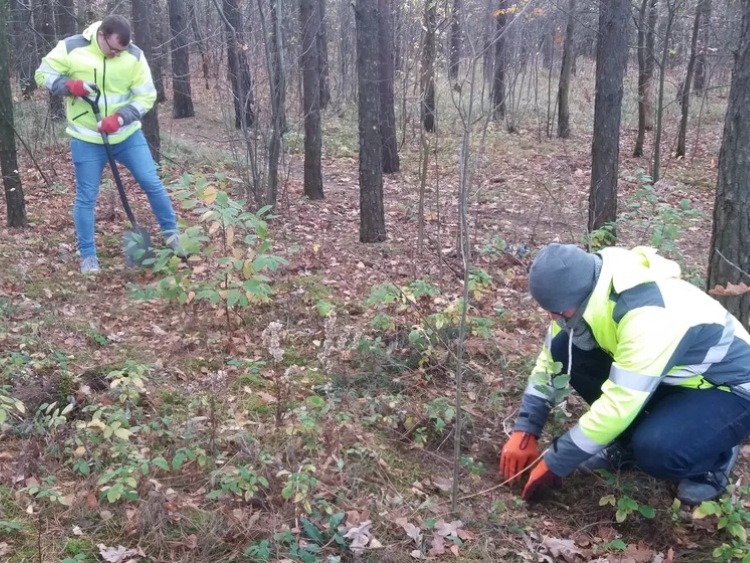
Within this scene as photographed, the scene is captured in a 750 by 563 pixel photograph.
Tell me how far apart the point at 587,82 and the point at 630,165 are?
8.59 meters

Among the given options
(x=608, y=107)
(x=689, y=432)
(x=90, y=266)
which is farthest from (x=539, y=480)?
(x=608, y=107)

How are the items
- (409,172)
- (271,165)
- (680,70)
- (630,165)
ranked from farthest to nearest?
(680,70)
(630,165)
(409,172)
(271,165)

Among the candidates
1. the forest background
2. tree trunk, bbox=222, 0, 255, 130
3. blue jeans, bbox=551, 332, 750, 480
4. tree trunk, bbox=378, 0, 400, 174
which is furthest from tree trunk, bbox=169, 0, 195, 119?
blue jeans, bbox=551, 332, 750, 480

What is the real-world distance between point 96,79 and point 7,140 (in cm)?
128

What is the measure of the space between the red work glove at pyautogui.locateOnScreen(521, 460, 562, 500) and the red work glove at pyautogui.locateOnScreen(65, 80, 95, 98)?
4.36m

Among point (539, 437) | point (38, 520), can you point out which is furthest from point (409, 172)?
point (38, 520)

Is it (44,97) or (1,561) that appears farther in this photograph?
(44,97)

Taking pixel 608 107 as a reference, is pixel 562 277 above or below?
below

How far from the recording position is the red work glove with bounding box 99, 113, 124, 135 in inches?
210

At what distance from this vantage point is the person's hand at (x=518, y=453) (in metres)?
3.23

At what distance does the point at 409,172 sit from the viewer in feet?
36.1

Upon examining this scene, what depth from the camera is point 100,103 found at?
5430 mm

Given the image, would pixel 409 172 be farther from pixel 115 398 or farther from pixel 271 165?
pixel 115 398

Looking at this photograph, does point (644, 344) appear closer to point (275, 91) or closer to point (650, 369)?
point (650, 369)
